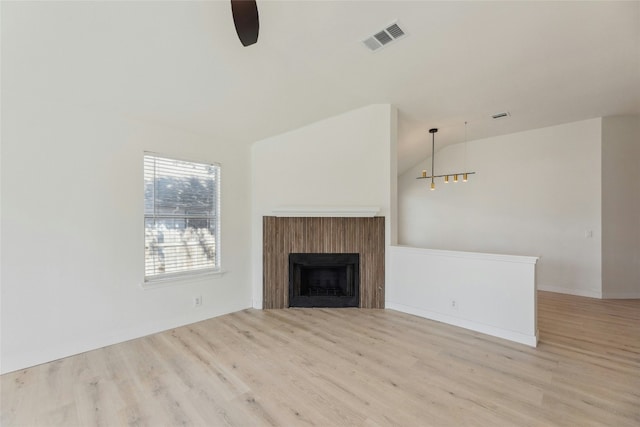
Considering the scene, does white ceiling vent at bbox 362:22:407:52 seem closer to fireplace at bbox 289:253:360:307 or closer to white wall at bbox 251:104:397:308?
white wall at bbox 251:104:397:308

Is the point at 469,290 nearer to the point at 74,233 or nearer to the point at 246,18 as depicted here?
the point at 246,18

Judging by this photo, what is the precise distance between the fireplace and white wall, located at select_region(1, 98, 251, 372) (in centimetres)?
145

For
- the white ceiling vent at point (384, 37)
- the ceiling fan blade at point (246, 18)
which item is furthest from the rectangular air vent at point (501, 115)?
the ceiling fan blade at point (246, 18)

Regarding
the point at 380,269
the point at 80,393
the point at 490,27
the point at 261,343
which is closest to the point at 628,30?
the point at 490,27

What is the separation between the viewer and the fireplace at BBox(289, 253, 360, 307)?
4.06 metres

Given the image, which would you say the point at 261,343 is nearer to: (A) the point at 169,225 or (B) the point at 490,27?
(A) the point at 169,225

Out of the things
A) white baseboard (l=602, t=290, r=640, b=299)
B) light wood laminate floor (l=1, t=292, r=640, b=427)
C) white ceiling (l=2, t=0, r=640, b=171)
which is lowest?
light wood laminate floor (l=1, t=292, r=640, b=427)

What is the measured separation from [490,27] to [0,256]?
4.68 m

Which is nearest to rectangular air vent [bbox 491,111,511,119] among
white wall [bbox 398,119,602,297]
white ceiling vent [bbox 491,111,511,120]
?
white ceiling vent [bbox 491,111,511,120]

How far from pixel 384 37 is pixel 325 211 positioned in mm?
2143

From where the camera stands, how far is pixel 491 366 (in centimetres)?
245

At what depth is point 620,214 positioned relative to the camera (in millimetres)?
4492

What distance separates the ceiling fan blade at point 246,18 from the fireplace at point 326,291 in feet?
9.89

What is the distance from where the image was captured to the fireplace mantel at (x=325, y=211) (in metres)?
3.80
